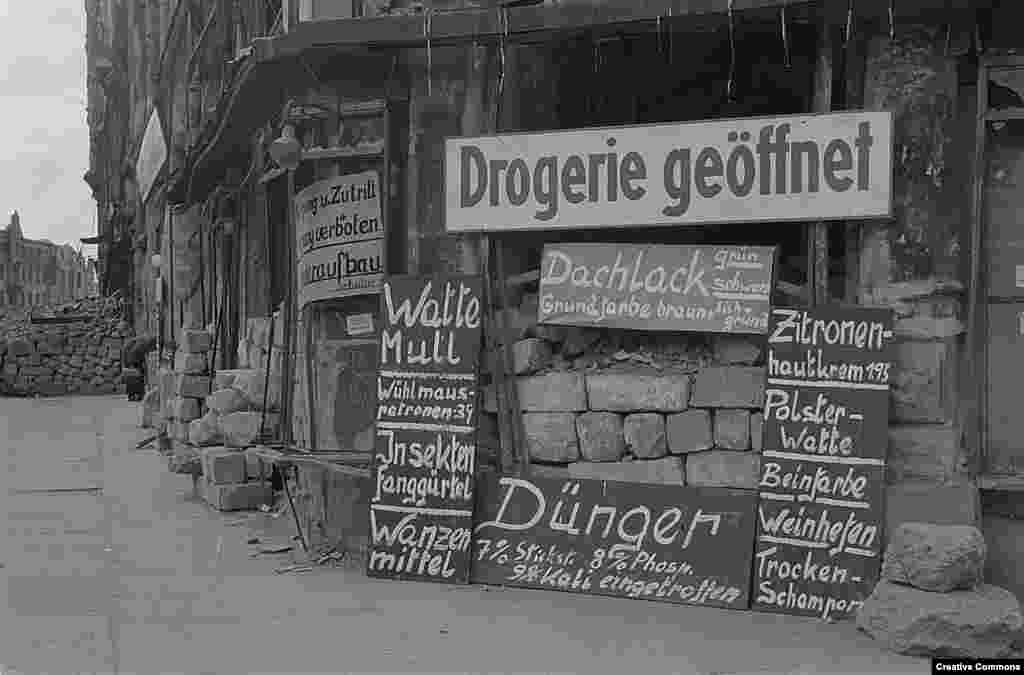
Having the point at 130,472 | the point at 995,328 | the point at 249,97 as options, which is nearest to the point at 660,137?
the point at 995,328

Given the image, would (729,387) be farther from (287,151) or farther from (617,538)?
(287,151)

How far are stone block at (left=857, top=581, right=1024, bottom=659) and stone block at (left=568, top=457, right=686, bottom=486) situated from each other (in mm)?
1384

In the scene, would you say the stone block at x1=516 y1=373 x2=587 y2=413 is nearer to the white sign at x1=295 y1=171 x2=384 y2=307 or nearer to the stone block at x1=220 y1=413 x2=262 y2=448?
the white sign at x1=295 y1=171 x2=384 y2=307

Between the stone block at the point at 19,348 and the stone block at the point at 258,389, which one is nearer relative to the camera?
the stone block at the point at 258,389

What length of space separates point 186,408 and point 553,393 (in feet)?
24.1

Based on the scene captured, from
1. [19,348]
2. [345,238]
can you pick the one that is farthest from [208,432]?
[19,348]

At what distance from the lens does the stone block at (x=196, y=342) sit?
42.7 feet

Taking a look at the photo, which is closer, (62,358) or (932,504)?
(932,504)

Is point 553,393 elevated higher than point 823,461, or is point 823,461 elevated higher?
point 553,393

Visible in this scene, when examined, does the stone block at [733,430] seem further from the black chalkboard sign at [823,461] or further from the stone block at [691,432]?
the black chalkboard sign at [823,461]

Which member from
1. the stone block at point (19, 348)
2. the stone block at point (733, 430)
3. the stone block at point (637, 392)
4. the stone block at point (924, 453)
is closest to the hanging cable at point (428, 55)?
the stone block at point (637, 392)

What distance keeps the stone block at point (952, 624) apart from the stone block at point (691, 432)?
1.34 meters

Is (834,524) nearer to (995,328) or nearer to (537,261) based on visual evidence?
(995,328)

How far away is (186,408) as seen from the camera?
12.6 meters
